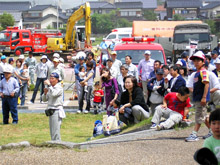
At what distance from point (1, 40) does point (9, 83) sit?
34463 millimetres

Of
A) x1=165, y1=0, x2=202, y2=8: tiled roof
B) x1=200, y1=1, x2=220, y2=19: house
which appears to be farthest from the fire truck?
x1=165, y1=0, x2=202, y2=8: tiled roof

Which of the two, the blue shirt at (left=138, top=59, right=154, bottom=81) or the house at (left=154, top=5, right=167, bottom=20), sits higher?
the house at (left=154, top=5, right=167, bottom=20)

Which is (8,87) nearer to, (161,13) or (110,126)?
(110,126)

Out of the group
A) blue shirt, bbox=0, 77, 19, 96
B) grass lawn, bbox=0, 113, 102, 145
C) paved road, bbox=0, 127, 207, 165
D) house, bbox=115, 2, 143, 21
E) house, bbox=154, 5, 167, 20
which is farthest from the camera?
house, bbox=154, 5, 167, 20

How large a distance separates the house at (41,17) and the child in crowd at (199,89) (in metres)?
95.5

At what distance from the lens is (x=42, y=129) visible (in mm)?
12414

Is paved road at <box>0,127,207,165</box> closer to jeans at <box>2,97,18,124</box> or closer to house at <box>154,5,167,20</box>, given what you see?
jeans at <box>2,97,18,124</box>

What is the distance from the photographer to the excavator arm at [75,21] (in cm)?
3506

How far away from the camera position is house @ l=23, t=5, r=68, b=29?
102312 mm

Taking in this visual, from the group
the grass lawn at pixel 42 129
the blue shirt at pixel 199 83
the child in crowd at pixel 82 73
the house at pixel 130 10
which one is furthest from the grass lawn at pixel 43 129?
the house at pixel 130 10

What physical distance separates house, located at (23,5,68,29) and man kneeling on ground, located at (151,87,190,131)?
94460 mm

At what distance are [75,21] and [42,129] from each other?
87.7 feet

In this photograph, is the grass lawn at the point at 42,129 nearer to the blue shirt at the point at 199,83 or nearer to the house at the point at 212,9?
the blue shirt at the point at 199,83

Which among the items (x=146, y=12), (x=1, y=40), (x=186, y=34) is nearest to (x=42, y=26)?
(x=146, y=12)
